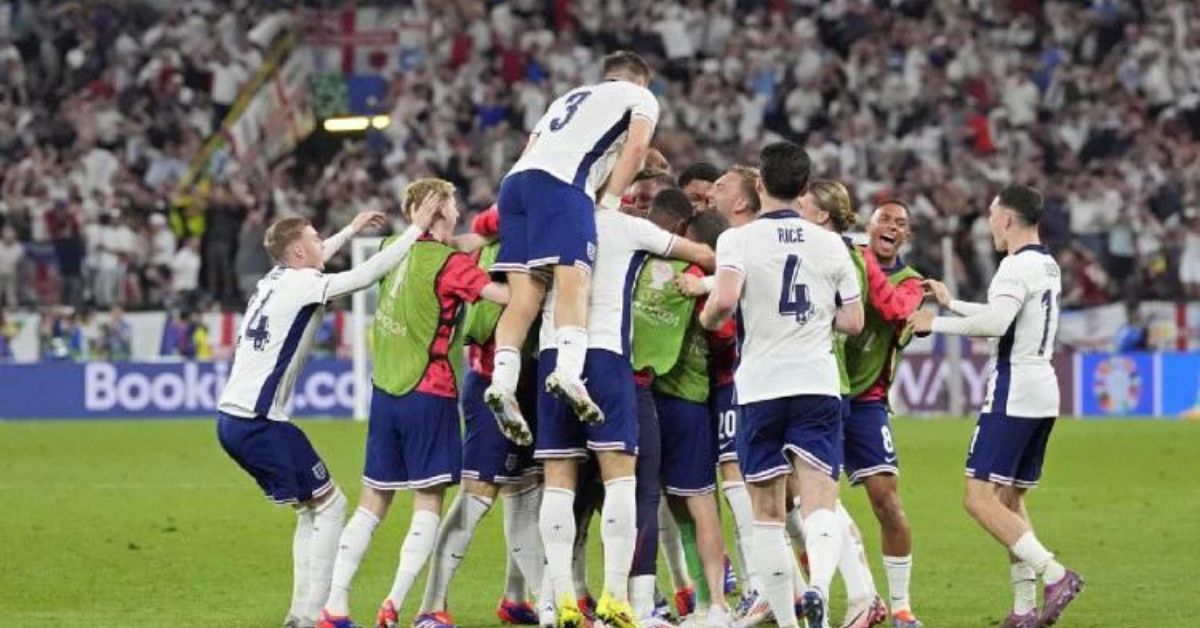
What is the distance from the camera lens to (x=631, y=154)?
450 inches

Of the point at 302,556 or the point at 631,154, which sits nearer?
the point at 631,154

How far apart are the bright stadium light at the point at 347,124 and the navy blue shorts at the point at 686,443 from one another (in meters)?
25.9

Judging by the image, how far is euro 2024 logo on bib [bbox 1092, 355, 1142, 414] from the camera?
32.2 m

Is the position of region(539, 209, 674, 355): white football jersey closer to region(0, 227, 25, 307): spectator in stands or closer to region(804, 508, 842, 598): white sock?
region(804, 508, 842, 598): white sock

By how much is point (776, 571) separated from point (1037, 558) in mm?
1941

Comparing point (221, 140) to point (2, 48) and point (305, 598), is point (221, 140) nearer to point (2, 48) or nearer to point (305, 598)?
point (2, 48)

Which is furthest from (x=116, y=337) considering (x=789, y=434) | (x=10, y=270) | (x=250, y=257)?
(x=789, y=434)

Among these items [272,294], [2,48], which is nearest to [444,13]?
[2,48]

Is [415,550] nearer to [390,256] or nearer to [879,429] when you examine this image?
[390,256]

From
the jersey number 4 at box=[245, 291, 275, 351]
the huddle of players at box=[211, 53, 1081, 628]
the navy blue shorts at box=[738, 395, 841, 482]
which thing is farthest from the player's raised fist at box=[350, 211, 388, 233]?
the navy blue shorts at box=[738, 395, 841, 482]

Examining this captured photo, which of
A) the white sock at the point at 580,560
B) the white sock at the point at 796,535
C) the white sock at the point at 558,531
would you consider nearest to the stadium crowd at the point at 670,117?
the white sock at the point at 796,535

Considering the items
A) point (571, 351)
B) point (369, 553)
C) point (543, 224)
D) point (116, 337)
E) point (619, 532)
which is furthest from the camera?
point (116, 337)

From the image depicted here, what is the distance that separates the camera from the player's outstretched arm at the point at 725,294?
34.8 ft

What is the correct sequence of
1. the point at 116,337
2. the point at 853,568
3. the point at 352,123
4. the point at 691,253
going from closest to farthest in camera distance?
the point at 691,253 → the point at 853,568 → the point at 116,337 → the point at 352,123
